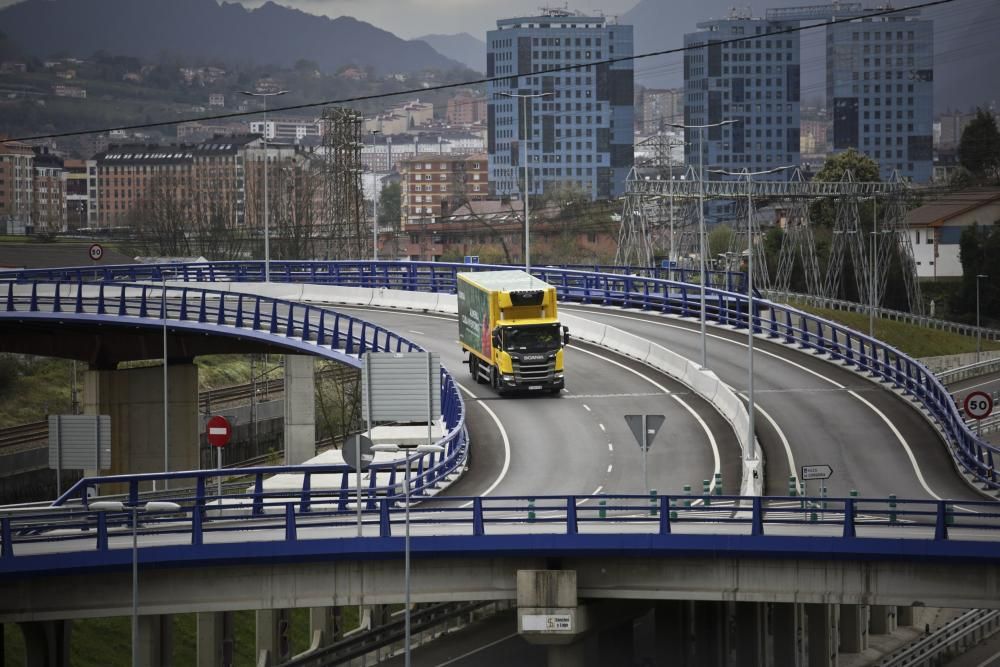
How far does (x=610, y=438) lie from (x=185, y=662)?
19.7 m

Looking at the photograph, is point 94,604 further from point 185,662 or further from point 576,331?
point 576,331

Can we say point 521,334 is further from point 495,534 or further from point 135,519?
point 135,519

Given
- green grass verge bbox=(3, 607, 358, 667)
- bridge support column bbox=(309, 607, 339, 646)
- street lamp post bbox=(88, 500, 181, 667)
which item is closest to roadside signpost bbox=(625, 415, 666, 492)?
street lamp post bbox=(88, 500, 181, 667)

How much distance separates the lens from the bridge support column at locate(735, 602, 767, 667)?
4109cm

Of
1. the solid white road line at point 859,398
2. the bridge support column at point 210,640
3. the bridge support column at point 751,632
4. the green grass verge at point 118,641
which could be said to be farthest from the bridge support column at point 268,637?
the solid white road line at point 859,398

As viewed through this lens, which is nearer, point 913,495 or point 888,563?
point 888,563

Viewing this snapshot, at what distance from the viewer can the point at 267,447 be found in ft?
326

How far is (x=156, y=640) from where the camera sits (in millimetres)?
34406

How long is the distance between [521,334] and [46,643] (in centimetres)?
2079

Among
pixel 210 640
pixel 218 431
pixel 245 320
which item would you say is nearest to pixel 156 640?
pixel 218 431

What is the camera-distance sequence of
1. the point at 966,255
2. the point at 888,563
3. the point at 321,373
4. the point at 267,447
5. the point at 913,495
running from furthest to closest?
the point at 966,255 → the point at 321,373 → the point at 267,447 → the point at 913,495 → the point at 888,563

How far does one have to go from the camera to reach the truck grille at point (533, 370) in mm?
50594

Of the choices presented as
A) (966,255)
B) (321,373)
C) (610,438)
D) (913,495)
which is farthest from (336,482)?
(966,255)

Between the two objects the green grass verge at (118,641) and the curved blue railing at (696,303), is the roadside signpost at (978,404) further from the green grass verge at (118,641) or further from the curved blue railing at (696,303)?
the green grass verge at (118,641)
